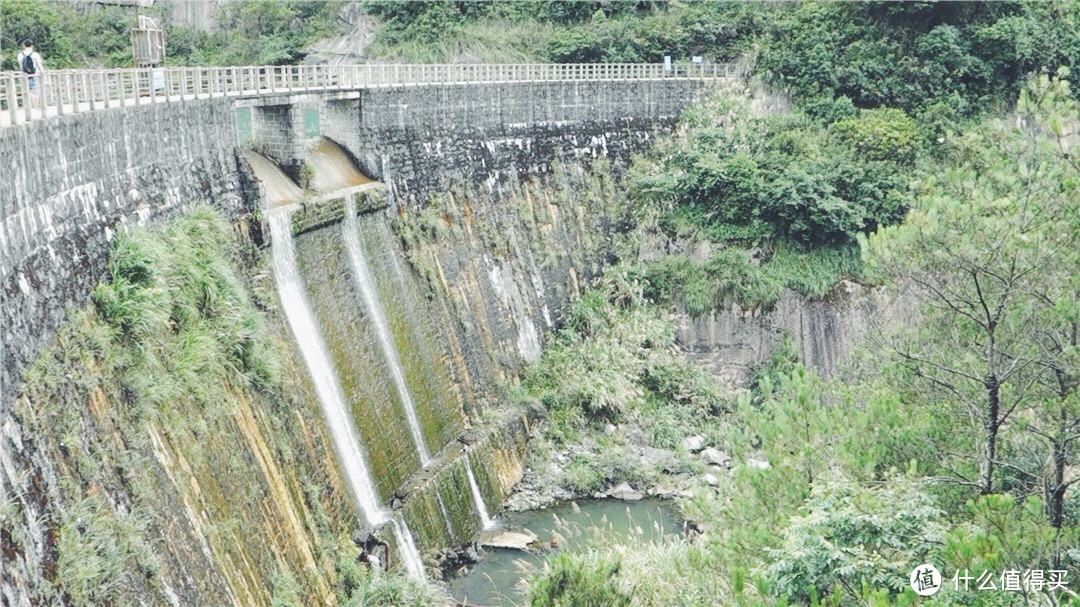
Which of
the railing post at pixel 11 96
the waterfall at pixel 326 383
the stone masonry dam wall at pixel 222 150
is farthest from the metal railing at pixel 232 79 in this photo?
the waterfall at pixel 326 383

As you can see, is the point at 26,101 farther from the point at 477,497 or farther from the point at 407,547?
the point at 477,497

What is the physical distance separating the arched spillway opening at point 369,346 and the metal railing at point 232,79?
59.0 inches

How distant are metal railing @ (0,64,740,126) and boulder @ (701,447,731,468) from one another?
10794mm

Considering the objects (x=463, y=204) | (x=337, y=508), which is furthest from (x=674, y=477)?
(x=337, y=508)

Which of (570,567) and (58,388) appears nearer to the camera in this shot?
(58,388)

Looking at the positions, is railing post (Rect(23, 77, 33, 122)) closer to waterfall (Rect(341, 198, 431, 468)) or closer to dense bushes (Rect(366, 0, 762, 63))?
waterfall (Rect(341, 198, 431, 468))

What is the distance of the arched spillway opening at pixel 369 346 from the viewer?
21156 mm

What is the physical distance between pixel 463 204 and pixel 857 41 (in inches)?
621

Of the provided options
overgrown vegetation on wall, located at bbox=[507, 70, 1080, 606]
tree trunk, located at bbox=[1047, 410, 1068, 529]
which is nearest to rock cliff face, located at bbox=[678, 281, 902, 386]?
overgrown vegetation on wall, located at bbox=[507, 70, 1080, 606]

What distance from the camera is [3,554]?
11.1m

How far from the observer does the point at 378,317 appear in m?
23.7

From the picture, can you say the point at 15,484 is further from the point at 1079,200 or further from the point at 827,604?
the point at 1079,200

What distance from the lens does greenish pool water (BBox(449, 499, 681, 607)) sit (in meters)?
21.6

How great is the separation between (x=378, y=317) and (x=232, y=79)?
5.27m
